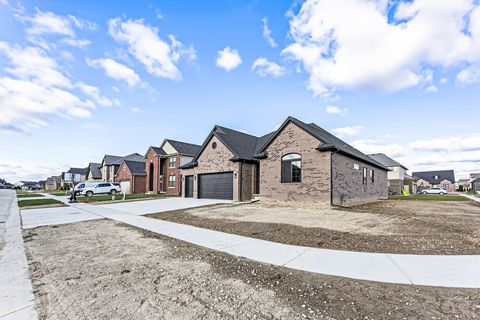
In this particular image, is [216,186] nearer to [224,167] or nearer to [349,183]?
[224,167]

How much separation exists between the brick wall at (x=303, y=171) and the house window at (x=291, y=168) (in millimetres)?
273

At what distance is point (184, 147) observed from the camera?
34.7m

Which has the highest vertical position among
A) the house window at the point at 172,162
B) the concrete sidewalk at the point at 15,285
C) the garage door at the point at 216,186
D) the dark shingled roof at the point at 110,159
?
the dark shingled roof at the point at 110,159

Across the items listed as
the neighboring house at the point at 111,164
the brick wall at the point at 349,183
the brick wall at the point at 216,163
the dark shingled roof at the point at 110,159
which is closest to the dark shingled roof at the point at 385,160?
the brick wall at the point at 349,183

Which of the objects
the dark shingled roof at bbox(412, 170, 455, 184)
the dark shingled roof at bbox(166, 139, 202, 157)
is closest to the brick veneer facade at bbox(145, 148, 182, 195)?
the dark shingled roof at bbox(166, 139, 202, 157)

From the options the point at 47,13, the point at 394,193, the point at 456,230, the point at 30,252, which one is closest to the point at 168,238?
the point at 30,252

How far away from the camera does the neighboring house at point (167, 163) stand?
32.3 metres

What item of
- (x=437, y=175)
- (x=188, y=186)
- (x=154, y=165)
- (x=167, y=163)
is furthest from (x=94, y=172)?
(x=437, y=175)

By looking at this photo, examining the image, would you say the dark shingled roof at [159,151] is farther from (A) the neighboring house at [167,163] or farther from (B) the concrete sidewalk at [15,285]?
(B) the concrete sidewalk at [15,285]

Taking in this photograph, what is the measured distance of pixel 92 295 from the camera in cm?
366

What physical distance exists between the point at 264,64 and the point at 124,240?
1284cm

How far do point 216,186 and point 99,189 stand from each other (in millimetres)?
19499

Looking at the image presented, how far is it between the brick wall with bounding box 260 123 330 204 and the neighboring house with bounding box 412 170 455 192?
7656 centimetres

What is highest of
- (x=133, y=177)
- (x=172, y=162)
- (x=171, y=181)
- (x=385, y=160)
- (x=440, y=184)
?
(x=385, y=160)
